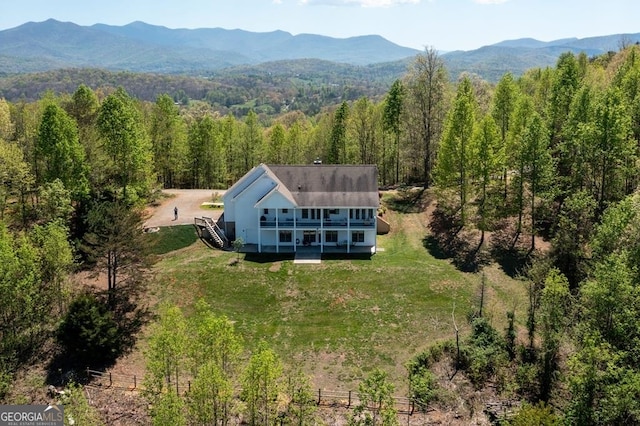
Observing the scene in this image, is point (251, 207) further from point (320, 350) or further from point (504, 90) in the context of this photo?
point (504, 90)

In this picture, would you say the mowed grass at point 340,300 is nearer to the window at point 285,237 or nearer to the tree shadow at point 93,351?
the window at point 285,237

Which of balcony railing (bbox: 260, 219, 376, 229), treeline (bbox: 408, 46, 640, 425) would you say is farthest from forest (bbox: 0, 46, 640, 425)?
balcony railing (bbox: 260, 219, 376, 229)

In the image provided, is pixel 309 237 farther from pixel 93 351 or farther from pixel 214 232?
pixel 93 351

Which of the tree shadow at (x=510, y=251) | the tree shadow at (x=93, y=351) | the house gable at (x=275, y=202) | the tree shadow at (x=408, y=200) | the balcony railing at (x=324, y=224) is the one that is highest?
the house gable at (x=275, y=202)

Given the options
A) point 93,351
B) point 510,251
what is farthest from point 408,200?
point 93,351

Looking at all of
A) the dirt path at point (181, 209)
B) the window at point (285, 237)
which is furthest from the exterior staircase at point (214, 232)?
the window at point (285, 237)

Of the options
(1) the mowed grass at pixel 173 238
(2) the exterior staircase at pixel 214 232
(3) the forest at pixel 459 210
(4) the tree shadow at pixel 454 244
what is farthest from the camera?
(2) the exterior staircase at pixel 214 232

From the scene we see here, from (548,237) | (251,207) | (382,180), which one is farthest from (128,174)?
(548,237)
